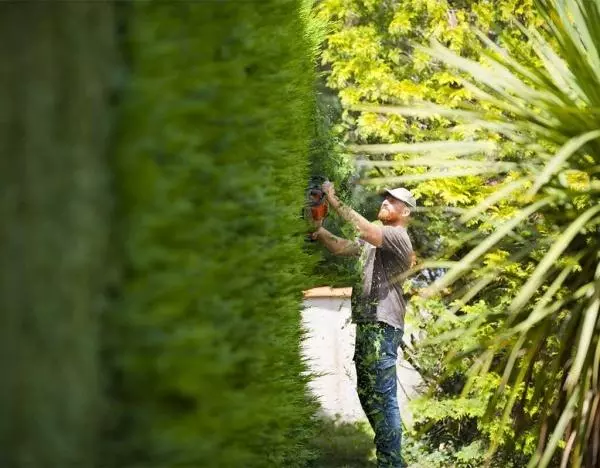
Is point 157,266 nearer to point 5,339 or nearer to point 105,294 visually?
point 105,294

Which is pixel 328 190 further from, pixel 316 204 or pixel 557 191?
pixel 557 191

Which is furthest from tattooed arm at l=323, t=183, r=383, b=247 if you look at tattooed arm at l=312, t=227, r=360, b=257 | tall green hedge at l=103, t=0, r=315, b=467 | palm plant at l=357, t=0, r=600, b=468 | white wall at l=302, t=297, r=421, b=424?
white wall at l=302, t=297, r=421, b=424

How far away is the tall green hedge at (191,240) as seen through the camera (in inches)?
77.8

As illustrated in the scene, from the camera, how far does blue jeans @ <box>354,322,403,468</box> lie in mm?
5902

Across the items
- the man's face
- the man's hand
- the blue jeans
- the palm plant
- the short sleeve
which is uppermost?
the palm plant

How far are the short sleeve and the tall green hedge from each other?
2.64m

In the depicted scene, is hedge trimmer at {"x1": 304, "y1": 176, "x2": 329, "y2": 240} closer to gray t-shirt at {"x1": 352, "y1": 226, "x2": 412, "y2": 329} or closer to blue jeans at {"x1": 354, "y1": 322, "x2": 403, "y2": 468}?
gray t-shirt at {"x1": 352, "y1": 226, "x2": 412, "y2": 329}

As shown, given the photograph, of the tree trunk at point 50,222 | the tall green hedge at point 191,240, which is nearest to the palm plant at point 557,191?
the tall green hedge at point 191,240

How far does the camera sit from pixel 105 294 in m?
1.93

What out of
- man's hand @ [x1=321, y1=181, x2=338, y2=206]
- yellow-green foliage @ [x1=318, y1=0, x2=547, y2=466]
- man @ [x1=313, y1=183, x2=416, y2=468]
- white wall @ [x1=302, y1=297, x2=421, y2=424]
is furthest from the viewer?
white wall @ [x1=302, y1=297, x2=421, y2=424]

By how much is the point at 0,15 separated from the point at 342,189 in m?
5.06

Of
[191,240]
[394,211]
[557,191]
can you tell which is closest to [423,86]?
[394,211]

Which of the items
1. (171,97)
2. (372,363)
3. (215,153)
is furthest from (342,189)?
(171,97)

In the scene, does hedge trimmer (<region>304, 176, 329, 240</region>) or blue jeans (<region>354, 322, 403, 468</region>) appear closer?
blue jeans (<region>354, 322, 403, 468</region>)
